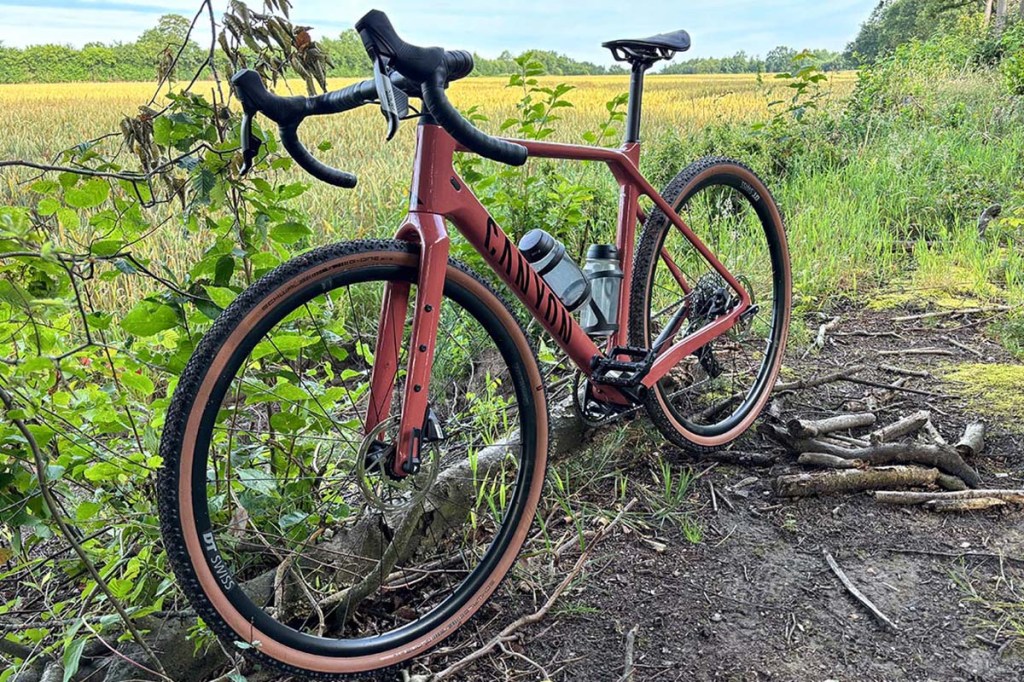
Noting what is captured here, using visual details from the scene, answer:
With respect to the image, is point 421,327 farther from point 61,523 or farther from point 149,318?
point 61,523

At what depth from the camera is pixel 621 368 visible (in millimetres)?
2135

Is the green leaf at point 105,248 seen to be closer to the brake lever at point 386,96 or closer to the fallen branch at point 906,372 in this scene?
the brake lever at point 386,96

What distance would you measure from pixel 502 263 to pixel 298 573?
83 centimetres

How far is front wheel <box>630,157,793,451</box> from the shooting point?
2301mm

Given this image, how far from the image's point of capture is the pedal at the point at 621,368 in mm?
2109

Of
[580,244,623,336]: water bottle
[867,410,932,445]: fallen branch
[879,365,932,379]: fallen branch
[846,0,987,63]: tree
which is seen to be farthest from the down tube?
[846,0,987,63]: tree

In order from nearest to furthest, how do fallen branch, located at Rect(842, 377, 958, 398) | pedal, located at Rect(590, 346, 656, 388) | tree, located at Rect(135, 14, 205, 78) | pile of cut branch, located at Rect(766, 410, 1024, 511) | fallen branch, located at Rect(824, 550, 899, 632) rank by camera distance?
tree, located at Rect(135, 14, 205, 78)
fallen branch, located at Rect(824, 550, 899, 632)
pedal, located at Rect(590, 346, 656, 388)
pile of cut branch, located at Rect(766, 410, 1024, 511)
fallen branch, located at Rect(842, 377, 958, 398)

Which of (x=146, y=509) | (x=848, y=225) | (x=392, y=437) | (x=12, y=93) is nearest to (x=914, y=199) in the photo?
(x=848, y=225)

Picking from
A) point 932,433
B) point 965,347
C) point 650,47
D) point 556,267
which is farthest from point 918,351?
point 556,267

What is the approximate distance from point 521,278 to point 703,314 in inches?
39.0

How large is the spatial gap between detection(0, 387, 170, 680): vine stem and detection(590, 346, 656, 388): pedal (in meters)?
1.24

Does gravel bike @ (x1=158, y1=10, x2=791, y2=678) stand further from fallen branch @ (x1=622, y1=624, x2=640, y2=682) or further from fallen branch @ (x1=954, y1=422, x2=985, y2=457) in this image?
fallen branch @ (x1=954, y1=422, x2=985, y2=457)

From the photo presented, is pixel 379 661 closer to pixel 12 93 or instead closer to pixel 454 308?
pixel 454 308

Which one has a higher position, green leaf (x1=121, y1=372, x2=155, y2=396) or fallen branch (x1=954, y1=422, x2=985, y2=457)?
green leaf (x1=121, y1=372, x2=155, y2=396)
